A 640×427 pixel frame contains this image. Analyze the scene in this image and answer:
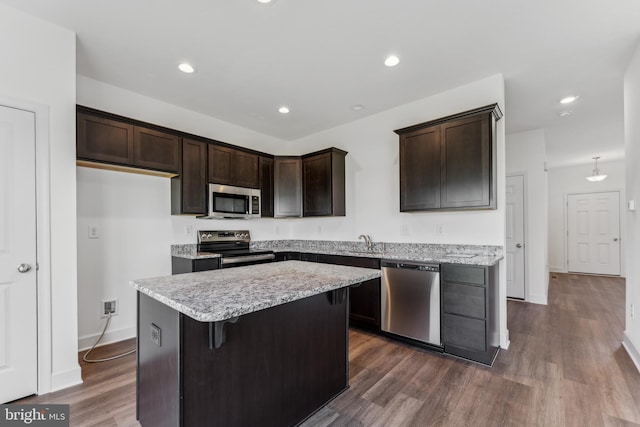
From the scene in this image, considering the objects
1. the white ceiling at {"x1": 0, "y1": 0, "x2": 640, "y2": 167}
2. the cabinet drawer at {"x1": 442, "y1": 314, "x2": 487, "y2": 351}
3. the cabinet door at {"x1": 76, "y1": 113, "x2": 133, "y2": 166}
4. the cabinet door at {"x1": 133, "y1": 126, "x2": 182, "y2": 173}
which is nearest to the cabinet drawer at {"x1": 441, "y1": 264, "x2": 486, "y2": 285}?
the cabinet drawer at {"x1": 442, "y1": 314, "x2": 487, "y2": 351}

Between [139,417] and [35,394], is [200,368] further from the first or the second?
[35,394]

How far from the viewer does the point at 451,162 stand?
2955mm

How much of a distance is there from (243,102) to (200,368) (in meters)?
3.08

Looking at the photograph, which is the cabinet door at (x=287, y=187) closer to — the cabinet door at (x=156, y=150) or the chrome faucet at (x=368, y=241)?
the chrome faucet at (x=368, y=241)

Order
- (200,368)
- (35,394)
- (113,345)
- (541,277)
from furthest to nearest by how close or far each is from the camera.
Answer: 1. (541,277)
2. (113,345)
3. (35,394)
4. (200,368)

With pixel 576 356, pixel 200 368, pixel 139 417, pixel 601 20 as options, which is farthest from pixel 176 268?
pixel 601 20

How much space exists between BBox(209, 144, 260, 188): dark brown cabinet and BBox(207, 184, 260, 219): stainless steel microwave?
85mm

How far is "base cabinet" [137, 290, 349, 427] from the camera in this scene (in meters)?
1.28

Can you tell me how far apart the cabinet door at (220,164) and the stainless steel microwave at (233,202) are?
0.09 m

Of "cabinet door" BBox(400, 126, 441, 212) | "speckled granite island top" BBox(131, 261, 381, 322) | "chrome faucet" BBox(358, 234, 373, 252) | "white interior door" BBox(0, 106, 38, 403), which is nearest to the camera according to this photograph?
"speckled granite island top" BBox(131, 261, 381, 322)

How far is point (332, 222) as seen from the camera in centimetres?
445

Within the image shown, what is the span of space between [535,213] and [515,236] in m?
0.46

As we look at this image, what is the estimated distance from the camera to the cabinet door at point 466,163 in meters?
2.75

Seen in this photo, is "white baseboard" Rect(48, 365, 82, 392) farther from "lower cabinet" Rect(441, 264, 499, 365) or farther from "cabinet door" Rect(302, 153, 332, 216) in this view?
"lower cabinet" Rect(441, 264, 499, 365)
